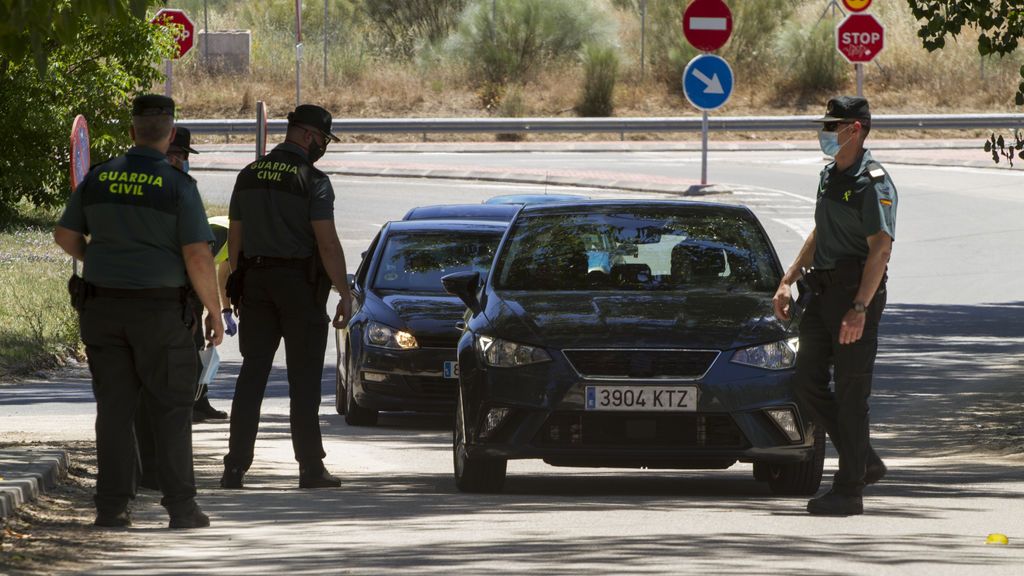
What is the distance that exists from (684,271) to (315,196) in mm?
2030

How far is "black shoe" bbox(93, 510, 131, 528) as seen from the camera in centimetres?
882

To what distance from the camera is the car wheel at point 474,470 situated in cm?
1020

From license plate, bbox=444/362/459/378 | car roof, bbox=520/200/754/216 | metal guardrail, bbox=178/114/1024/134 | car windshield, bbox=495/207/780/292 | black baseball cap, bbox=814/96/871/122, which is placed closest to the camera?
black baseball cap, bbox=814/96/871/122

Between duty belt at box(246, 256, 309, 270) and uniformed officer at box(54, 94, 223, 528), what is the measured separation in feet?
5.04

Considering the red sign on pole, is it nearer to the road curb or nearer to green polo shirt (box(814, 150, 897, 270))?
the road curb

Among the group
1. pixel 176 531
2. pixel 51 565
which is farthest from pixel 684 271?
pixel 51 565

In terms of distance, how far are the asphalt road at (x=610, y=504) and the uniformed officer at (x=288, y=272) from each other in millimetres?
373

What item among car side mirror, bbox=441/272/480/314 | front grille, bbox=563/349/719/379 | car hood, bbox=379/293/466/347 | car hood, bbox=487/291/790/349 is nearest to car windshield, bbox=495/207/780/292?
car side mirror, bbox=441/272/480/314

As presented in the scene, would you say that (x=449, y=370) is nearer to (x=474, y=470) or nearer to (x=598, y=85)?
(x=474, y=470)

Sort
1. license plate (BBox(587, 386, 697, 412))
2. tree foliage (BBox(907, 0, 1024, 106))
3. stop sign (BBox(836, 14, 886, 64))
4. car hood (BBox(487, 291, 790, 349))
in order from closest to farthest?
license plate (BBox(587, 386, 697, 412)), car hood (BBox(487, 291, 790, 349)), tree foliage (BBox(907, 0, 1024, 106)), stop sign (BBox(836, 14, 886, 64))

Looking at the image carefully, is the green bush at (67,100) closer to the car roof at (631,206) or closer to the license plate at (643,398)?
the car roof at (631,206)

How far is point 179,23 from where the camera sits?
1116 inches

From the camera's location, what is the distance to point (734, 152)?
38.3 metres

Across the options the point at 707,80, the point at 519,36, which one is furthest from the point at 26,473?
the point at 519,36
